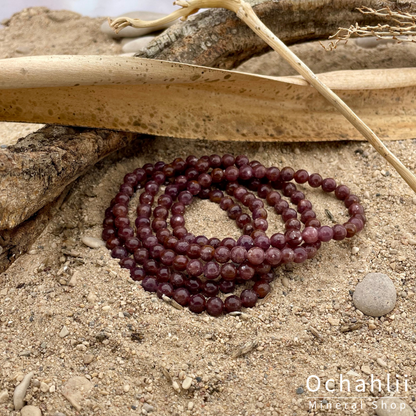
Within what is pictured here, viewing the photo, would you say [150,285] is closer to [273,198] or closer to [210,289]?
[210,289]

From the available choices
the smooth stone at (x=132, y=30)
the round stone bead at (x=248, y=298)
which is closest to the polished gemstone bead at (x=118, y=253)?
the round stone bead at (x=248, y=298)

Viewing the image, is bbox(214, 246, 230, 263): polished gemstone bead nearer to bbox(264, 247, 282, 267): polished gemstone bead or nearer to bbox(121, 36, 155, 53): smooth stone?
bbox(264, 247, 282, 267): polished gemstone bead

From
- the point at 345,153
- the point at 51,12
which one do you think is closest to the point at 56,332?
the point at 345,153

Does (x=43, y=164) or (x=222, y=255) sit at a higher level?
(x=43, y=164)

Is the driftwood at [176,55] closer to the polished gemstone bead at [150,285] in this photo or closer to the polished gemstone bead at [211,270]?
the polished gemstone bead at [150,285]

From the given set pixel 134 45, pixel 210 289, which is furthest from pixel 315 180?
pixel 134 45

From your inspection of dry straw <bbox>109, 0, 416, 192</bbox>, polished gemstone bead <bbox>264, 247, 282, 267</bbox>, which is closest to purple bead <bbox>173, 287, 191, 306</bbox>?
polished gemstone bead <bbox>264, 247, 282, 267</bbox>
